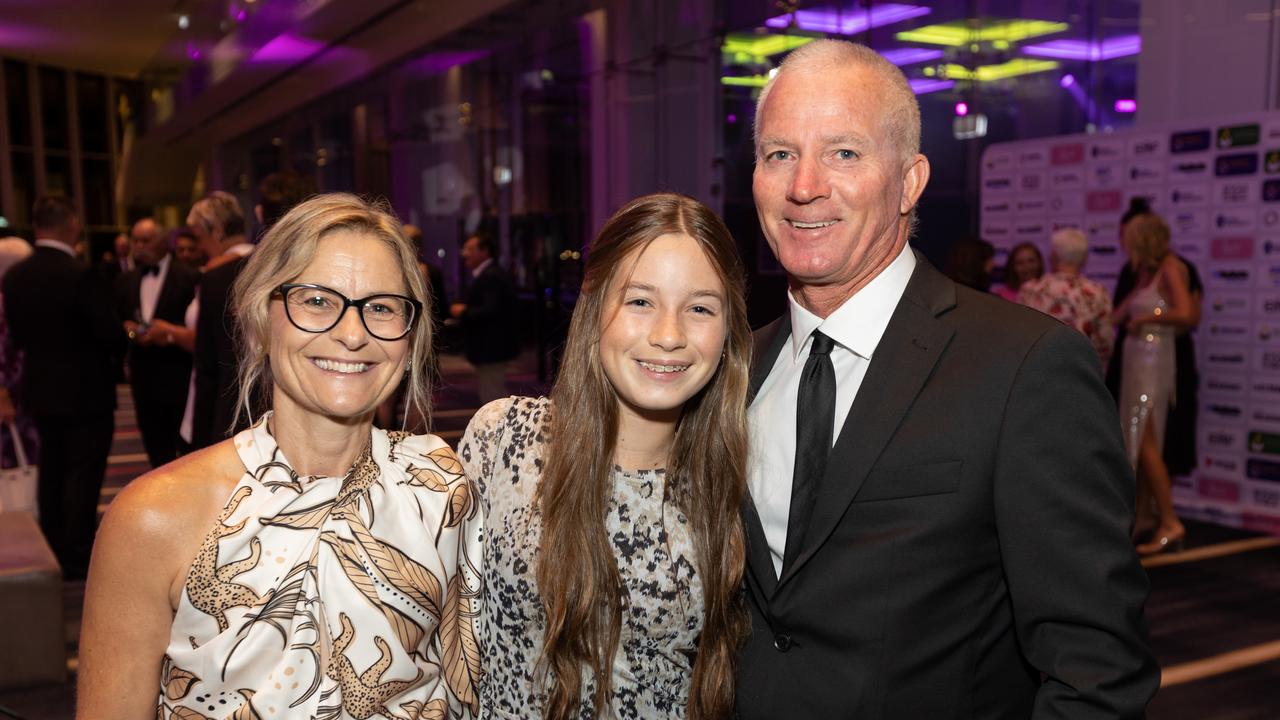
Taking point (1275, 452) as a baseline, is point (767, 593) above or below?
above

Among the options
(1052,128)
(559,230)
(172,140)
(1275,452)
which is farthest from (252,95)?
(1275,452)

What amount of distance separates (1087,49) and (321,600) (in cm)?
817

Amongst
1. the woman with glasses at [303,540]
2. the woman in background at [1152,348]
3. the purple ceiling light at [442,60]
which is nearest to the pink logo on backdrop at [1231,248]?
the woman in background at [1152,348]

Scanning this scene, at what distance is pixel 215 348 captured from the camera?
3998 mm

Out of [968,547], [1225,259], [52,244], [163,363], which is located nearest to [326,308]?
[968,547]

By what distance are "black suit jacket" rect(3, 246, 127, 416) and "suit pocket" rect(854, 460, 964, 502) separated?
472 cm

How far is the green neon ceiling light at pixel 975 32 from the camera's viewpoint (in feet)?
26.6

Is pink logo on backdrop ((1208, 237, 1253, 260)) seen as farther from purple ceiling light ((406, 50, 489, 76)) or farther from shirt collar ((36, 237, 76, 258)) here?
purple ceiling light ((406, 50, 489, 76))

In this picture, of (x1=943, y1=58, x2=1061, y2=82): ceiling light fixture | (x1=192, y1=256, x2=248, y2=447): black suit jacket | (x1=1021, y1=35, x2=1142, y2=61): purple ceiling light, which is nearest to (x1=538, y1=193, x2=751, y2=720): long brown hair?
(x1=192, y1=256, x2=248, y2=447): black suit jacket

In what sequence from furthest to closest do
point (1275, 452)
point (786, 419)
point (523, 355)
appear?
point (523, 355)
point (1275, 452)
point (786, 419)

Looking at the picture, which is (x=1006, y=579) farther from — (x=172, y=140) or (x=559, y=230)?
(x=172, y=140)

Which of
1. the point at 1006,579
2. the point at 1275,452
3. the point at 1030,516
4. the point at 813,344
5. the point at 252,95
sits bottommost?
the point at 1275,452

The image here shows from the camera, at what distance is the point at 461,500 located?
1.65 metres

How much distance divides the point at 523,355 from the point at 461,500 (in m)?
9.53
